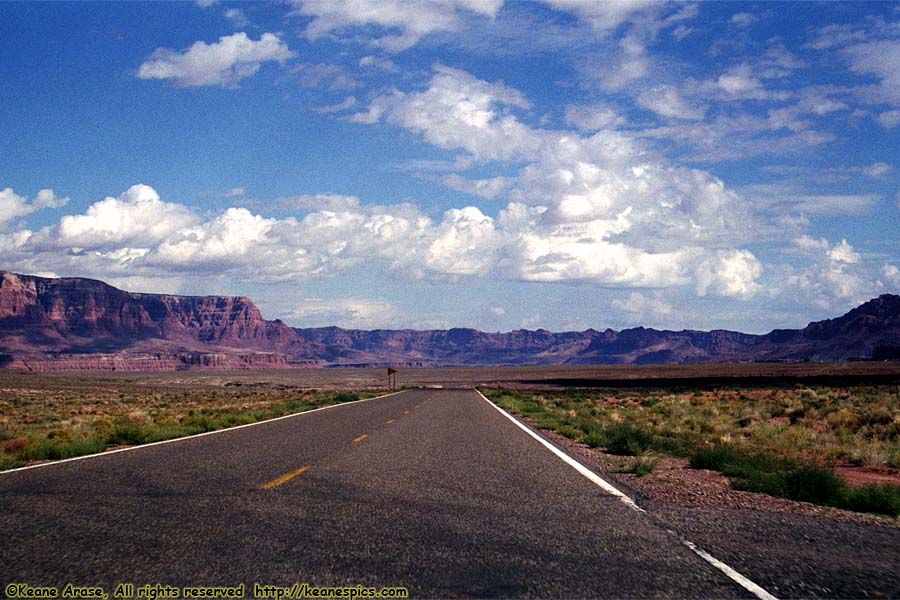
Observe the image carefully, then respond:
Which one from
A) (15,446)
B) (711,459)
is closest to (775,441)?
(711,459)

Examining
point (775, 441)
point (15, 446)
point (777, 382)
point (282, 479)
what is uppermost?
point (282, 479)

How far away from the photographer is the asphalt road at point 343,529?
5.64 meters

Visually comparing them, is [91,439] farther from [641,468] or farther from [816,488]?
[816,488]

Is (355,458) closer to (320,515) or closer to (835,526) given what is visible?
(320,515)

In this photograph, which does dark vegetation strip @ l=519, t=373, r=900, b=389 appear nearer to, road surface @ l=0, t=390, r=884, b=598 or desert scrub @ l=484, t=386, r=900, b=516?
desert scrub @ l=484, t=386, r=900, b=516

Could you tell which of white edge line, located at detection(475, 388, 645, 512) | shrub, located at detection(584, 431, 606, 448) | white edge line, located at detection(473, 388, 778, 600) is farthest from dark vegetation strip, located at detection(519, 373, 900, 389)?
white edge line, located at detection(473, 388, 778, 600)

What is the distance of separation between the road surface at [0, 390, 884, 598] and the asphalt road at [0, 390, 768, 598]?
2 cm

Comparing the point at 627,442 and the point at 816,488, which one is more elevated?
the point at 816,488

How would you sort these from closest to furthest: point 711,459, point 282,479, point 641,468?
point 282,479, point 641,468, point 711,459

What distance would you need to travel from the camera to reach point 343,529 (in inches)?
285

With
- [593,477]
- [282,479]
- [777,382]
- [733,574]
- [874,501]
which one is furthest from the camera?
[777,382]

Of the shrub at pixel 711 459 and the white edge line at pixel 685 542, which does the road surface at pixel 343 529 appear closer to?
the white edge line at pixel 685 542

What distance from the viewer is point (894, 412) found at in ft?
86.3

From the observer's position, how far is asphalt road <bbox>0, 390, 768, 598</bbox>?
18.5ft
